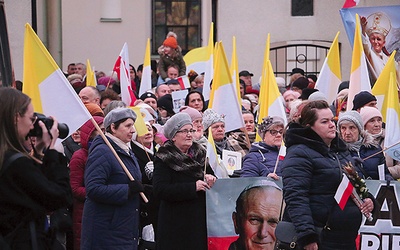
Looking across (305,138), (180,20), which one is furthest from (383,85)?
(180,20)

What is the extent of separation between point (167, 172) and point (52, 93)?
1.23m

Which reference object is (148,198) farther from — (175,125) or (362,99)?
(362,99)

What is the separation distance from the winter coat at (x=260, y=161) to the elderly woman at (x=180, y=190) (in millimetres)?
856

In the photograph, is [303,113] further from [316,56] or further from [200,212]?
[316,56]

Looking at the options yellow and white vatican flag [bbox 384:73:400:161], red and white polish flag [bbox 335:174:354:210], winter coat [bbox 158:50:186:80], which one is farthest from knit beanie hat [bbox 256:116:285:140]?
winter coat [bbox 158:50:186:80]

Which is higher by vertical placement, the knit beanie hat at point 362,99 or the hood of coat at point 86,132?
the knit beanie hat at point 362,99

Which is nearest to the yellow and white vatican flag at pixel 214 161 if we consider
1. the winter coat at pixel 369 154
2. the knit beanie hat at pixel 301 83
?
the winter coat at pixel 369 154

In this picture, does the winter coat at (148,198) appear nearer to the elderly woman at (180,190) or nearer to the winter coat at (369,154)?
the elderly woman at (180,190)

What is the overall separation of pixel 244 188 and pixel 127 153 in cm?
121

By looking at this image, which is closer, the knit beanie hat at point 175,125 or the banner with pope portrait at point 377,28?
the knit beanie hat at point 175,125

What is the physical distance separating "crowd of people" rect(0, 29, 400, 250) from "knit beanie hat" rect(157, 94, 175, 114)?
141cm

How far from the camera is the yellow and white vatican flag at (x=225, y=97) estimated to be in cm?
1272

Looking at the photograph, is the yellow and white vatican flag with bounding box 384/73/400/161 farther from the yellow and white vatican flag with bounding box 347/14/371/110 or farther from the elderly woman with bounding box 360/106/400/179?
the yellow and white vatican flag with bounding box 347/14/371/110

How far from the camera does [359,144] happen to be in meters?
10.9
